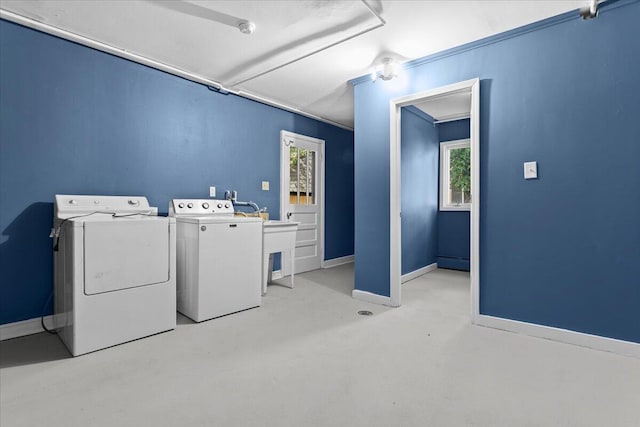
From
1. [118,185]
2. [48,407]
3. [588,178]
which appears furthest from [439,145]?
[48,407]

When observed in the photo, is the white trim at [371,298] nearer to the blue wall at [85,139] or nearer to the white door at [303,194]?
the white door at [303,194]

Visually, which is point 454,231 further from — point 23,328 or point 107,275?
point 23,328

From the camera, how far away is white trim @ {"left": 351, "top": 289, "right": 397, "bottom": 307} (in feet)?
10.4

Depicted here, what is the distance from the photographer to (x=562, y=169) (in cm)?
229

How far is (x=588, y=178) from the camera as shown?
220 centimetres

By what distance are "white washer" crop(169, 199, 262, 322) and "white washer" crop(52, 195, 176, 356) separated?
0.22m

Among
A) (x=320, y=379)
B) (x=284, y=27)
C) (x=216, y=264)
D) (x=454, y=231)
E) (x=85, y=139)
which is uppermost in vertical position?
(x=284, y=27)

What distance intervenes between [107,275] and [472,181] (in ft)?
9.42

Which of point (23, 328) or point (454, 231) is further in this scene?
point (454, 231)

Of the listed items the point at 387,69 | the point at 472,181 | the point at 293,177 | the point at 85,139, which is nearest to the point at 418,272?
the point at 472,181

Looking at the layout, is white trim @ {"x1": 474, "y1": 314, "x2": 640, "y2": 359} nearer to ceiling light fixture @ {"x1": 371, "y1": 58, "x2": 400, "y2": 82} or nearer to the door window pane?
ceiling light fixture @ {"x1": 371, "y1": 58, "x2": 400, "y2": 82}

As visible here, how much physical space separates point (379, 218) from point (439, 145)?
254cm

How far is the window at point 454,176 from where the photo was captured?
16.2ft

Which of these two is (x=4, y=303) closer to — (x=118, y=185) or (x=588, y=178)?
(x=118, y=185)
